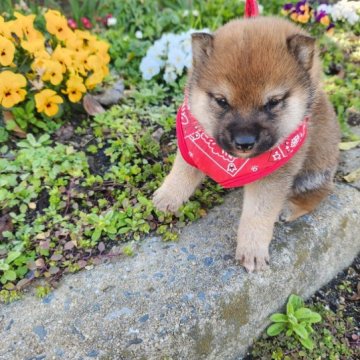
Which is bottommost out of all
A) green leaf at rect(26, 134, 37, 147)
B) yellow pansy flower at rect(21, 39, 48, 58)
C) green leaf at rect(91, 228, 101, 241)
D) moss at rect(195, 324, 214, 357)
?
moss at rect(195, 324, 214, 357)

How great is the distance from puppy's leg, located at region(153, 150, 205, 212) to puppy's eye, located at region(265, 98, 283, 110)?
0.82 meters

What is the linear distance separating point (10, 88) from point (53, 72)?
0.33 m

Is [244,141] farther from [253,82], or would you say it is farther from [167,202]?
[167,202]

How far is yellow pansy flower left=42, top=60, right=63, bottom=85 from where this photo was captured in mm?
3236

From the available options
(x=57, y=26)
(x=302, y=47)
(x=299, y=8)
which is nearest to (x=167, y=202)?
(x=302, y=47)

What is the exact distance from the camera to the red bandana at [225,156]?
2348 millimetres

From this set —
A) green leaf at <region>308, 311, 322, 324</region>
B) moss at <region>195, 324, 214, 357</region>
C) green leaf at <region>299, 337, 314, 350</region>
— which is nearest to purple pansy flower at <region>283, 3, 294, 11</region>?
green leaf at <region>308, 311, 322, 324</region>

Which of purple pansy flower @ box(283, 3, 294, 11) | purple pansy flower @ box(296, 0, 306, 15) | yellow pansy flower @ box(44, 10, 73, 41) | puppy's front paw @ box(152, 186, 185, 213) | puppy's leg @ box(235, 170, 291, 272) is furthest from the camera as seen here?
purple pansy flower @ box(283, 3, 294, 11)

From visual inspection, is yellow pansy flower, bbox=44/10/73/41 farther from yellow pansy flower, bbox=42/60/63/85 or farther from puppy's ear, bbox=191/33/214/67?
puppy's ear, bbox=191/33/214/67

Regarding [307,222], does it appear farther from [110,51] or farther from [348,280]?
[110,51]

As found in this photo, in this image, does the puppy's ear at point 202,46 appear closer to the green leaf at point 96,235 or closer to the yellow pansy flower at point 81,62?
the green leaf at point 96,235

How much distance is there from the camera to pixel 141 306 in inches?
93.7

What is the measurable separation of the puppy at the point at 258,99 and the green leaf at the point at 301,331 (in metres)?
0.37

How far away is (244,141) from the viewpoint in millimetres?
2057
